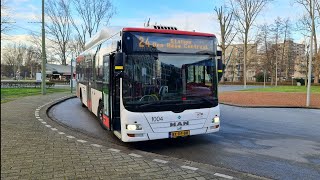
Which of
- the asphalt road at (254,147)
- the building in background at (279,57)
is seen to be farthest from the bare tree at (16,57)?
the asphalt road at (254,147)

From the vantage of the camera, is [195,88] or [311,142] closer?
[195,88]

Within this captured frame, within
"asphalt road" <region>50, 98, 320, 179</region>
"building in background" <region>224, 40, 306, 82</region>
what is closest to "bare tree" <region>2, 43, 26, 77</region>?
"building in background" <region>224, 40, 306, 82</region>

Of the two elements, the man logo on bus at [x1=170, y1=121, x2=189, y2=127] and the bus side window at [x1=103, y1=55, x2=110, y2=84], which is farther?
the bus side window at [x1=103, y1=55, x2=110, y2=84]

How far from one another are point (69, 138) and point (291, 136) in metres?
6.58

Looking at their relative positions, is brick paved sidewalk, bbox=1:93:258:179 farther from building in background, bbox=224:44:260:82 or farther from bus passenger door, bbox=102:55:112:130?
building in background, bbox=224:44:260:82

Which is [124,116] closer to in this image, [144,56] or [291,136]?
[144,56]

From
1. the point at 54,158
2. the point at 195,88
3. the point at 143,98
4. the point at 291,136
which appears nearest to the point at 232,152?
the point at 195,88

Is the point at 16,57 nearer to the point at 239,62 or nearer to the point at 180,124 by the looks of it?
the point at 239,62

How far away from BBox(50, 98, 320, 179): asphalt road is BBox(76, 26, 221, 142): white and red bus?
2.04 ft

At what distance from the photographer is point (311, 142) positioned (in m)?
8.59

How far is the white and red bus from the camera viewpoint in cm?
712

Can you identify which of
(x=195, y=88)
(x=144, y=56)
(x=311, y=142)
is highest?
(x=144, y=56)

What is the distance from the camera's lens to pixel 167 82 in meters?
7.32

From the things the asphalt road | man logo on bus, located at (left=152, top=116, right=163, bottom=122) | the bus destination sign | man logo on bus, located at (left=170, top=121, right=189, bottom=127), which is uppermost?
the bus destination sign
